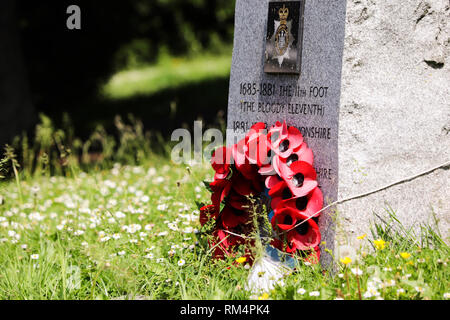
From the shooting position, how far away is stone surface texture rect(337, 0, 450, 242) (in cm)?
274

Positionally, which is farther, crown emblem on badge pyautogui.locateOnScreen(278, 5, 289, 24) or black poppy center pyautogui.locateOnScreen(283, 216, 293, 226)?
crown emblem on badge pyautogui.locateOnScreen(278, 5, 289, 24)

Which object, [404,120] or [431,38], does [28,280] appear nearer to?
[404,120]

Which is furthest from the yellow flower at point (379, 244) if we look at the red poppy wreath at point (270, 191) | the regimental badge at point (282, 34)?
the regimental badge at point (282, 34)

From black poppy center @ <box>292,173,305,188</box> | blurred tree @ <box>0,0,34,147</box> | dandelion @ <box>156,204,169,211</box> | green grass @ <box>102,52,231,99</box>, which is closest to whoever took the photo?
black poppy center @ <box>292,173,305,188</box>

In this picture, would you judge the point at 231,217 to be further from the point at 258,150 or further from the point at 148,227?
the point at 148,227

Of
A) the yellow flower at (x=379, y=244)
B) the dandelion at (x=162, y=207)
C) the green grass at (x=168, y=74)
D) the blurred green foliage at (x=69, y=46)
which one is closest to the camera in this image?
the yellow flower at (x=379, y=244)

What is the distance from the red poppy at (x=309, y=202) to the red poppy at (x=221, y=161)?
36 cm

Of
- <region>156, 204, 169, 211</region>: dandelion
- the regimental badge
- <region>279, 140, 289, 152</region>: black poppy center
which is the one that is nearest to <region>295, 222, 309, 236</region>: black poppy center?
<region>279, 140, 289, 152</region>: black poppy center

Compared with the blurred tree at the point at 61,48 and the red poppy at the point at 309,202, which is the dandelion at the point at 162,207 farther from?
the blurred tree at the point at 61,48

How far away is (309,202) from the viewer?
2.82 metres

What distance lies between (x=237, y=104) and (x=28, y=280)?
155cm

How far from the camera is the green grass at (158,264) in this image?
2352 mm

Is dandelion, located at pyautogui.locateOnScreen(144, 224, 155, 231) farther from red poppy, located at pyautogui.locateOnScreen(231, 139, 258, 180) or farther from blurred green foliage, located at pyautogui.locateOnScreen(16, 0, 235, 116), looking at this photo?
blurred green foliage, located at pyautogui.locateOnScreen(16, 0, 235, 116)

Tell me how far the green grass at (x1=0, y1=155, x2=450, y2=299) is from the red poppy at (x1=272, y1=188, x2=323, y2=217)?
10.6 inches
